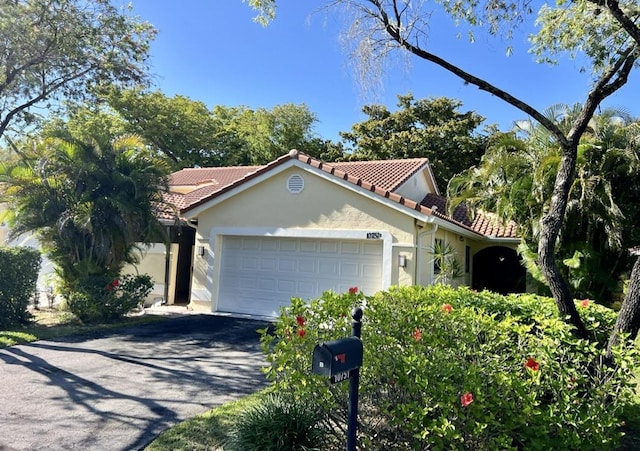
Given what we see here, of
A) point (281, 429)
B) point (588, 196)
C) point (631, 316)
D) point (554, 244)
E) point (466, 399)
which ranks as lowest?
point (281, 429)

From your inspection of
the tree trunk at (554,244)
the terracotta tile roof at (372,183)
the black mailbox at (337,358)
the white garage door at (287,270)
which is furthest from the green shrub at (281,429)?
the white garage door at (287,270)

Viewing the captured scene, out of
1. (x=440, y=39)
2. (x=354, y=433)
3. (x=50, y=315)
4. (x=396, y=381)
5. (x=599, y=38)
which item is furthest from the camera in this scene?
(x=50, y=315)

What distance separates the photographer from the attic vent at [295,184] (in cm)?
1395

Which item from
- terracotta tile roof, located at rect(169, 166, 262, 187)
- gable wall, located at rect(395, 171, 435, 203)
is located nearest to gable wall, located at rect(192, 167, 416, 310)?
gable wall, located at rect(395, 171, 435, 203)

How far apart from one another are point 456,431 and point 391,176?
1386 cm

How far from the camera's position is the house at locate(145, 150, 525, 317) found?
12633mm

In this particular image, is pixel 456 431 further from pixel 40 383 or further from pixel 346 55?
pixel 40 383

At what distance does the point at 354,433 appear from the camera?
3.41m

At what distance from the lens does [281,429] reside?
4180 millimetres

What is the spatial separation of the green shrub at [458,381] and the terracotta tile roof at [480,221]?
11.5 metres

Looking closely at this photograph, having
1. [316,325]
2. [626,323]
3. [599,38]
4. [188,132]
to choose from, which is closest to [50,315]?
[316,325]

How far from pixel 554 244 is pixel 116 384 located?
22.2ft

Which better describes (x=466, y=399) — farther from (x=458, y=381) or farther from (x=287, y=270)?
(x=287, y=270)

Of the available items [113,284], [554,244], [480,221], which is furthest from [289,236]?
[554,244]
